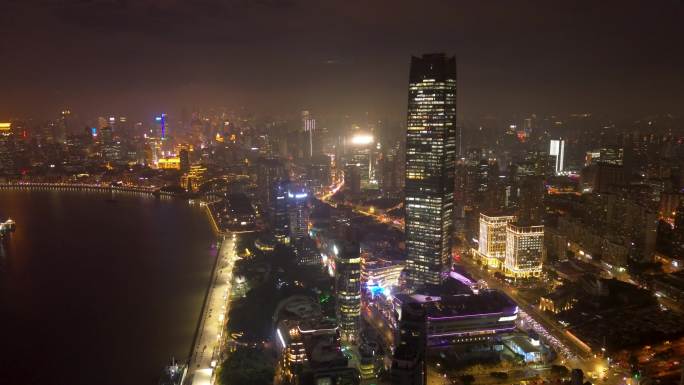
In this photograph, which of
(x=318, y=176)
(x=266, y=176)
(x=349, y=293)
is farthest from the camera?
(x=318, y=176)

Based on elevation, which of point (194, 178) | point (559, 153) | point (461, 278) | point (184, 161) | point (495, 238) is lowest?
point (461, 278)

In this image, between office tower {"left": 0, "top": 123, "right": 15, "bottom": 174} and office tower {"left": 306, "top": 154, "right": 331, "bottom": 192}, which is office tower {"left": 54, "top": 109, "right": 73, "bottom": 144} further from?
office tower {"left": 306, "top": 154, "right": 331, "bottom": 192}

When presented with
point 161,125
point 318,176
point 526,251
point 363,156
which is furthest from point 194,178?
point 526,251

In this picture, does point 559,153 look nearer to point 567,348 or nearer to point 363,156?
point 363,156

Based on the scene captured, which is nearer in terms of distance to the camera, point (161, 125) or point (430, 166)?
point (430, 166)

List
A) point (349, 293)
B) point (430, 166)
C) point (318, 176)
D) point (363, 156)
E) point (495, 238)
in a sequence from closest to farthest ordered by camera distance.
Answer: point (349, 293)
point (430, 166)
point (495, 238)
point (318, 176)
point (363, 156)

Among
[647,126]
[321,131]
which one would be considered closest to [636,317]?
[647,126]

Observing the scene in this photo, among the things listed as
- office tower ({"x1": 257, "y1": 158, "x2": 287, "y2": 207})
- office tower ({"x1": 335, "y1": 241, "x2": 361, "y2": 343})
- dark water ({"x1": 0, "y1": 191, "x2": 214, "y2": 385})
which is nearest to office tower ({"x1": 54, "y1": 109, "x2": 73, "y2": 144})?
dark water ({"x1": 0, "y1": 191, "x2": 214, "y2": 385})

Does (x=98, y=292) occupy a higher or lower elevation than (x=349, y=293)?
lower
